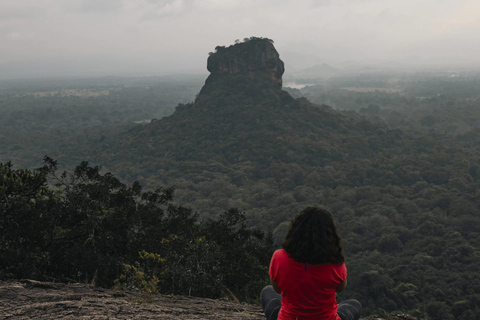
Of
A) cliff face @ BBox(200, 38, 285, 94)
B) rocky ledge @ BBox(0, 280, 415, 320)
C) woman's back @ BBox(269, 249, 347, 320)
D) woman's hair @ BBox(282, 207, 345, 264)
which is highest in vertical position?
cliff face @ BBox(200, 38, 285, 94)

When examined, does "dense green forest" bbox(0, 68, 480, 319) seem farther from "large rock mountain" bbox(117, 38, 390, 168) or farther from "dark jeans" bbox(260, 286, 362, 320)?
"dark jeans" bbox(260, 286, 362, 320)

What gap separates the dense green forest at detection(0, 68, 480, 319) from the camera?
1020 centimetres

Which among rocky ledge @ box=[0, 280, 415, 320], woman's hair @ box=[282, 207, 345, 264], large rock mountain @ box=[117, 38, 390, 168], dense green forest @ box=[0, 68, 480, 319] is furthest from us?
large rock mountain @ box=[117, 38, 390, 168]

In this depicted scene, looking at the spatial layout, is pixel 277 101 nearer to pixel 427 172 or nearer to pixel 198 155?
pixel 198 155

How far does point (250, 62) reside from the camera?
7619 cm

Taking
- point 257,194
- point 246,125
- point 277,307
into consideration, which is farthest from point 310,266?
point 246,125

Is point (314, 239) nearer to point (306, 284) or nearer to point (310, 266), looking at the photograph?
point (310, 266)

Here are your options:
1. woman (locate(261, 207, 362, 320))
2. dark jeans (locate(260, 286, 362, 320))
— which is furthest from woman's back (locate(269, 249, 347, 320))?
dark jeans (locate(260, 286, 362, 320))

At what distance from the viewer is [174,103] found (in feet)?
557

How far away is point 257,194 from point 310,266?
43.3m

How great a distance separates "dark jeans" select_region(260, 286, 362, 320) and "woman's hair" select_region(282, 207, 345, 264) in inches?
40.6

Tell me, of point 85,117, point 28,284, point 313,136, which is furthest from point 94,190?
point 85,117

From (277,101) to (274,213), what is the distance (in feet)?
129

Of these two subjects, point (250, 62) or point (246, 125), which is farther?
point (250, 62)
